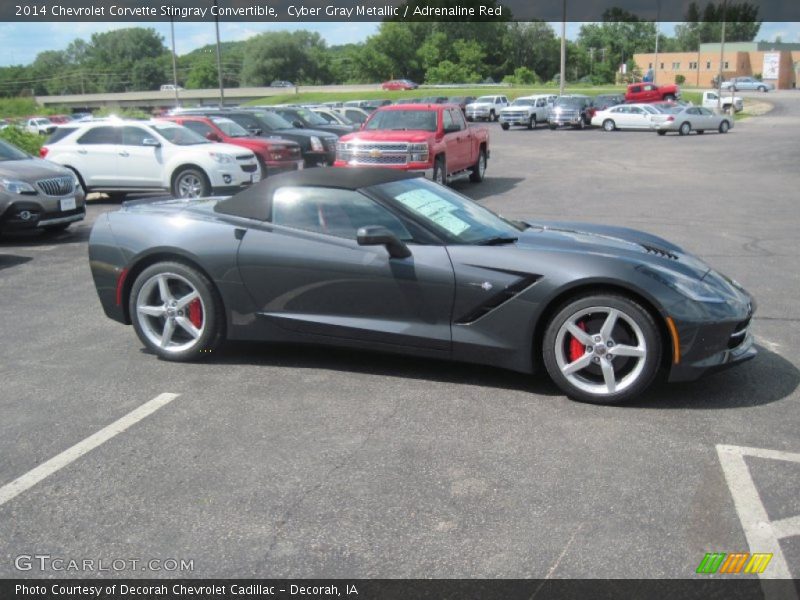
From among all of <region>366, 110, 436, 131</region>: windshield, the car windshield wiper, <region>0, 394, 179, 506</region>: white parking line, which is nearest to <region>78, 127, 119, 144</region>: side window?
<region>366, 110, 436, 131</region>: windshield

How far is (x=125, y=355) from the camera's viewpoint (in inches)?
246

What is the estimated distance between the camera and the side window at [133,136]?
1591 cm

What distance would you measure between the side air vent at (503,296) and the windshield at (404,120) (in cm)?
1212

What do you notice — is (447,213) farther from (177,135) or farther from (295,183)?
(177,135)

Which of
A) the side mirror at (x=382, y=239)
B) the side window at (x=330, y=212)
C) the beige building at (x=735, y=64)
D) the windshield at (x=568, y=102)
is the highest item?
the beige building at (x=735, y=64)

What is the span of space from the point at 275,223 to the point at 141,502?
8.01ft

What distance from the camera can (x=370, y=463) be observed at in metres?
4.22

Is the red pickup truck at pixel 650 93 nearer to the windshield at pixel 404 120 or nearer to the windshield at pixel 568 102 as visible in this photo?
the windshield at pixel 568 102

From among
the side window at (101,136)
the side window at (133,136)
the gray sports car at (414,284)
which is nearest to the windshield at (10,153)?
the side window at (133,136)

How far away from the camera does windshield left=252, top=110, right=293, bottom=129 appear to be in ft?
70.7

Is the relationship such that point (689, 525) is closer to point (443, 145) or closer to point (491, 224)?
point (491, 224)

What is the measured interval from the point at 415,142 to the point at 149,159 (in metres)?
5.00
